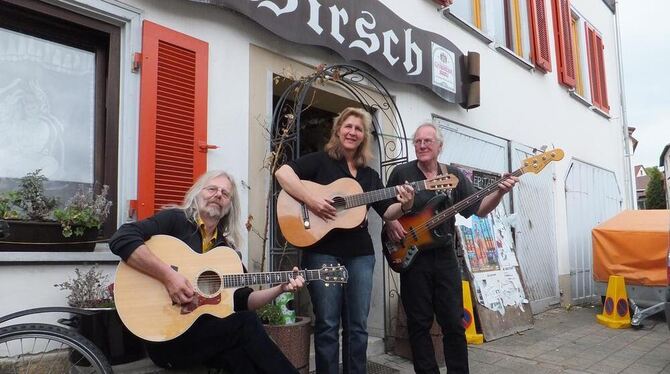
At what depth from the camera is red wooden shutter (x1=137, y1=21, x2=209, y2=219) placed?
9.95 ft

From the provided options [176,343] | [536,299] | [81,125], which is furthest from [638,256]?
[81,125]

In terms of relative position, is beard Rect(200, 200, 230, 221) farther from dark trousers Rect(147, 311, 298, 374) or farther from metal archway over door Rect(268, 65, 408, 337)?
metal archway over door Rect(268, 65, 408, 337)

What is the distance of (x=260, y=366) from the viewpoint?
7.95 ft

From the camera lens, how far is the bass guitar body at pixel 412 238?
3.05m

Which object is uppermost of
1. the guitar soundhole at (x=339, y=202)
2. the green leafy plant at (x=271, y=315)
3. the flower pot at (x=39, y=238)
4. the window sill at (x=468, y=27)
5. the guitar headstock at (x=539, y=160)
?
the window sill at (x=468, y=27)

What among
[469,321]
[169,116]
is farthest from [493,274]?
[169,116]

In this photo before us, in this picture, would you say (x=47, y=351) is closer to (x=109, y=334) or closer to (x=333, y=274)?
(x=109, y=334)

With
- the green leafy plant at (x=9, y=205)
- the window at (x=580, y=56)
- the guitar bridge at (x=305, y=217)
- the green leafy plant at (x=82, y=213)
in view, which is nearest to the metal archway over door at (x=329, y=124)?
the guitar bridge at (x=305, y=217)

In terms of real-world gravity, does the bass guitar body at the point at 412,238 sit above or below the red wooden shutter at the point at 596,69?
below

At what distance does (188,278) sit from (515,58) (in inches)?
252

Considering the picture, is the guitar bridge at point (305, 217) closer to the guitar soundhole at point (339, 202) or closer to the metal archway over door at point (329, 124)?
the guitar soundhole at point (339, 202)

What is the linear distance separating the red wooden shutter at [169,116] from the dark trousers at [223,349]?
0.92 meters

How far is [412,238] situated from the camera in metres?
3.09

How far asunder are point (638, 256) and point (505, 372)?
3.39 meters
